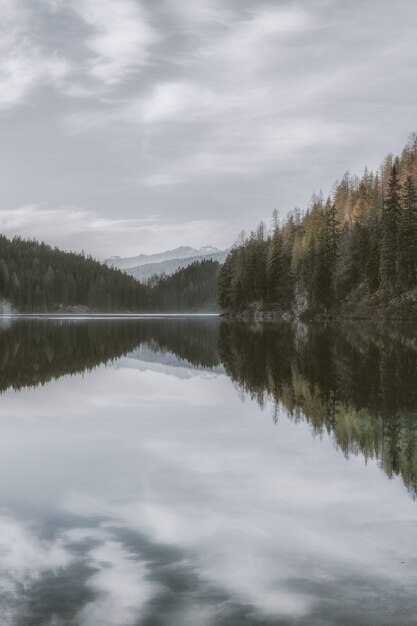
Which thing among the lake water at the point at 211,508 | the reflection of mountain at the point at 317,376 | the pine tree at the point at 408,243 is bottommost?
the lake water at the point at 211,508

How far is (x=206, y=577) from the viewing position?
304 inches

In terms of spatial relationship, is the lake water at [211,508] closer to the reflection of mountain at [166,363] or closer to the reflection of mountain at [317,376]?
the reflection of mountain at [317,376]

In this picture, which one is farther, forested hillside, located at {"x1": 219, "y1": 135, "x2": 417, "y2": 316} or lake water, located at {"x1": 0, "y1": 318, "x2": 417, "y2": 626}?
forested hillside, located at {"x1": 219, "y1": 135, "x2": 417, "y2": 316}

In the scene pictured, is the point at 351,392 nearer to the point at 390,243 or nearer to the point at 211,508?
the point at 211,508

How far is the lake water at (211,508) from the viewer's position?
7.08m

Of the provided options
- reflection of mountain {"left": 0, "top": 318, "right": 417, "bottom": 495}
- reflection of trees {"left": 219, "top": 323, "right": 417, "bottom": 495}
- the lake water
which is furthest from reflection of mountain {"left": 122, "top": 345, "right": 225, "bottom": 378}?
the lake water

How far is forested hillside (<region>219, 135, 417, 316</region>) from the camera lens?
107 metres

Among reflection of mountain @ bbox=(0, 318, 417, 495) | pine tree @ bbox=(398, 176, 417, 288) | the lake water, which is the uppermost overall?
pine tree @ bbox=(398, 176, 417, 288)

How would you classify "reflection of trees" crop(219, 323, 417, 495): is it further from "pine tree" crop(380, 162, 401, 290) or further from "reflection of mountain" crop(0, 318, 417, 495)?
"pine tree" crop(380, 162, 401, 290)

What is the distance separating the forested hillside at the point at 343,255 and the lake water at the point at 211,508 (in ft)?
287

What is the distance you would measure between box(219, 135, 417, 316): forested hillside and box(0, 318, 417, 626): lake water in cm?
8740

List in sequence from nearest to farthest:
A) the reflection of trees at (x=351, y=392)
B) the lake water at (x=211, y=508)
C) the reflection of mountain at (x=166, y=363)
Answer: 1. the lake water at (x=211, y=508)
2. the reflection of trees at (x=351, y=392)
3. the reflection of mountain at (x=166, y=363)

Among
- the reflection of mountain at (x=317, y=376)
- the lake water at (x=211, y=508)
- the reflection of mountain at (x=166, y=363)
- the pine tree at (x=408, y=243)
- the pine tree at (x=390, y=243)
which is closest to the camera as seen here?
the lake water at (x=211, y=508)

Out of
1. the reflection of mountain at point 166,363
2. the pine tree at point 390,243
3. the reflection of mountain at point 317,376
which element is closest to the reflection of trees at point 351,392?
the reflection of mountain at point 317,376
